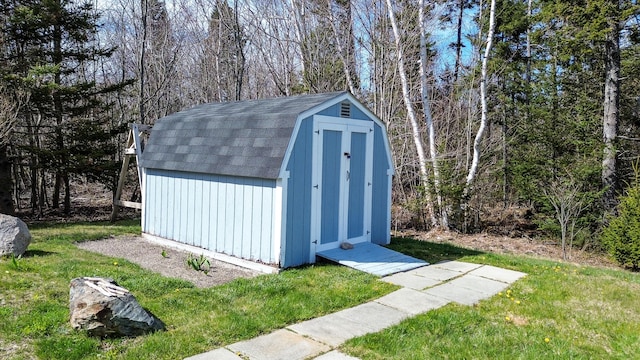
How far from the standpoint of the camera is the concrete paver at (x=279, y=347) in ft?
10.6

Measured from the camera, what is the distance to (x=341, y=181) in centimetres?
649

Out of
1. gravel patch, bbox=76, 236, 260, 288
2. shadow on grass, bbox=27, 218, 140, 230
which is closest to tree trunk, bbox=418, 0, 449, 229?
gravel patch, bbox=76, 236, 260, 288

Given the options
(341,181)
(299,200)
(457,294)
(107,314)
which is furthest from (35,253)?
(457,294)

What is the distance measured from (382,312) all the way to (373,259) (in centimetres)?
194

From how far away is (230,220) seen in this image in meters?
6.29

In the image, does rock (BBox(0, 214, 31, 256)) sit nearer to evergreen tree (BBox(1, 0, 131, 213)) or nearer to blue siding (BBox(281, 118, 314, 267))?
blue siding (BBox(281, 118, 314, 267))

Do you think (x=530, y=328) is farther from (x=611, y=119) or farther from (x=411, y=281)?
(x=611, y=119)

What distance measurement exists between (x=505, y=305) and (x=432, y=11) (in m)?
8.16

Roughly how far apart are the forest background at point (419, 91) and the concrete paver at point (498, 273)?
406 centimetres

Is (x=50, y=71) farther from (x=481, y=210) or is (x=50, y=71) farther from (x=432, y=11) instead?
(x=481, y=210)

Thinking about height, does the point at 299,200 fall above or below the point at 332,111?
below

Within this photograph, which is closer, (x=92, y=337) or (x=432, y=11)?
(x=92, y=337)

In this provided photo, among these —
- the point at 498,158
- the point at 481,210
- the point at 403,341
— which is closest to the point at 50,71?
the point at 403,341

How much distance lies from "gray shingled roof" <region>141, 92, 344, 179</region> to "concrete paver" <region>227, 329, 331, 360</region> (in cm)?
240
